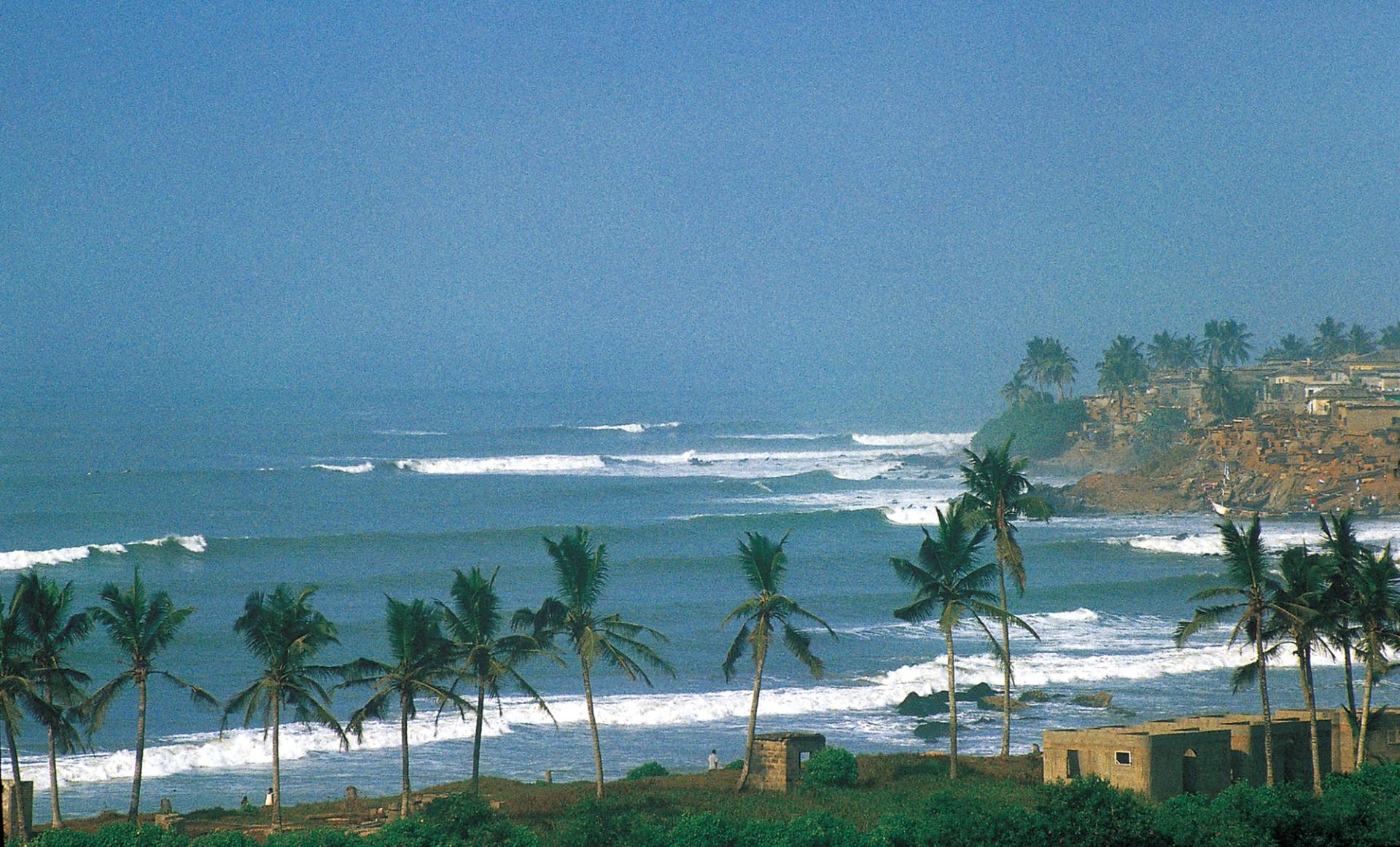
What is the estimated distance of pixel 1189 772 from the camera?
27.4 metres

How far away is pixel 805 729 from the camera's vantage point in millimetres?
37938

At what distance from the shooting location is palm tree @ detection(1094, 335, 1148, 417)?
386 feet

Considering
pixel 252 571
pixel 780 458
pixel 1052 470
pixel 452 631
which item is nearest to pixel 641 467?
pixel 780 458

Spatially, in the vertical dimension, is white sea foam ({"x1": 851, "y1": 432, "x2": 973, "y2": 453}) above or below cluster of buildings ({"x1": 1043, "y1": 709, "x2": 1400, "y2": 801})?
above

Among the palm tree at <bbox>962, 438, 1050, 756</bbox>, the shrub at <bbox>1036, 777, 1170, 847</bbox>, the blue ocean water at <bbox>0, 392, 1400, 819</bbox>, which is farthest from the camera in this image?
the blue ocean water at <bbox>0, 392, 1400, 819</bbox>

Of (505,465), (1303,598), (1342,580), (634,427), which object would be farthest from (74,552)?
(634,427)

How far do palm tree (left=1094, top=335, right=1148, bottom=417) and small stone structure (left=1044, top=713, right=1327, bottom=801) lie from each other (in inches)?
3543

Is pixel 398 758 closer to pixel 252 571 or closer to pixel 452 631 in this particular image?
pixel 452 631

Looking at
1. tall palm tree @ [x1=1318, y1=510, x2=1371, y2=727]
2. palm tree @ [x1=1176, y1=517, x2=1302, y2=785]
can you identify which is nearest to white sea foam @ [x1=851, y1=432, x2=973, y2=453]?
tall palm tree @ [x1=1318, y1=510, x2=1371, y2=727]

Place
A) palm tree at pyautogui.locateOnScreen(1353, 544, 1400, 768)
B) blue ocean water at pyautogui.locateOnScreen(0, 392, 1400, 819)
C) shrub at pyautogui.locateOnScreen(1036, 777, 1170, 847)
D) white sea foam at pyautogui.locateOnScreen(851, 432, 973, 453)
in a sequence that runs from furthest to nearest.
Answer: white sea foam at pyautogui.locateOnScreen(851, 432, 973, 453), blue ocean water at pyautogui.locateOnScreen(0, 392, 1400, 819), palm tree at pyautogui.locateOnScreen(1353, 544, 1400, 768), shrub at pyautogui.locateOnScreen(1036, 777, 1170, 847)

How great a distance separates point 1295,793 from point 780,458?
105268 mm

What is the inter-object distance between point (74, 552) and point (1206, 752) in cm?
5547

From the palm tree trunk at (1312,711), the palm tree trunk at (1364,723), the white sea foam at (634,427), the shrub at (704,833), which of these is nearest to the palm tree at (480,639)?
the shrub at (704,833)

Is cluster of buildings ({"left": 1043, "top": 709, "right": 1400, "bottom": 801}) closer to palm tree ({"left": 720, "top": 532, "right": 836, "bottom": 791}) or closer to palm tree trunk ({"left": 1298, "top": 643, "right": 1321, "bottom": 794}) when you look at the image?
palm tree trunk ({"left": 1298, "top": 643, "right": 1321, "bottom": 794})
